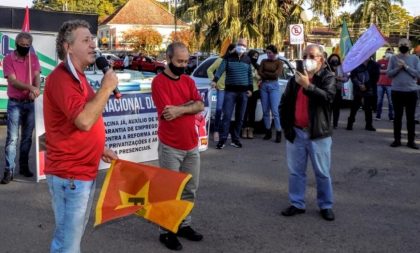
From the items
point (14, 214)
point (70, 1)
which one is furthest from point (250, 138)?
point (70, 1)

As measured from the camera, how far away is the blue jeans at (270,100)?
1127 centimetres

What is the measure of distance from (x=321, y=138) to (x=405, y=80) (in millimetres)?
5009

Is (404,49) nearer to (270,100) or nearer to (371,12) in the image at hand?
(270,100)

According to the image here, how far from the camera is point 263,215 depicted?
6.25 metres

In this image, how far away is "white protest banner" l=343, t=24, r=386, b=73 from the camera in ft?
31.7

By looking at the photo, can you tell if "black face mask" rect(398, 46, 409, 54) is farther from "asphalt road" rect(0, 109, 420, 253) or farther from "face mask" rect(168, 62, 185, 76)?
"face mask" rect(168, 62, 185, 76)

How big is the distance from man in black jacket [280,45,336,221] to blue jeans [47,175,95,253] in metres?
3.06

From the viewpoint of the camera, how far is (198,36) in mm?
33281

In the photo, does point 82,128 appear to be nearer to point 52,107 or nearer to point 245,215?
point 52,107

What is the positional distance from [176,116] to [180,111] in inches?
2.3

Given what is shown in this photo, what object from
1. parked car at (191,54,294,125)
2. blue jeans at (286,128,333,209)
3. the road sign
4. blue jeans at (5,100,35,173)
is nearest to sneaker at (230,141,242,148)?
parked car at (191,54,294,125)

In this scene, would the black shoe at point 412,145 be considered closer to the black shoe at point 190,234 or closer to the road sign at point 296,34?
the black shoe at point 190,234

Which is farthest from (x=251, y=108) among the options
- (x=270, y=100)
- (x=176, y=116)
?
(x=176, y=116)

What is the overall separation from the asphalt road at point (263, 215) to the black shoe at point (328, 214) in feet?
0.29
